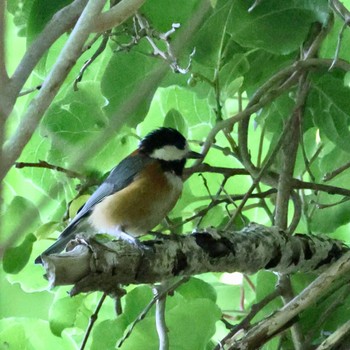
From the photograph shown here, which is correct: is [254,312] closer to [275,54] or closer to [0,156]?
[275,54]

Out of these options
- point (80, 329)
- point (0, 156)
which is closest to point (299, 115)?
point (80, 329)

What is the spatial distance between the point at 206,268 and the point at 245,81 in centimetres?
39

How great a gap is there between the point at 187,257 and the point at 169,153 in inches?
16.5

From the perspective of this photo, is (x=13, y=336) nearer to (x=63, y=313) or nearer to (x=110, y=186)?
(x=63, y=313)

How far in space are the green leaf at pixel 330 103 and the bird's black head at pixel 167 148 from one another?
0.65ft

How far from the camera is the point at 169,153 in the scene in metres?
1.20

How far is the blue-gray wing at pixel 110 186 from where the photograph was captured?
1.05 meters

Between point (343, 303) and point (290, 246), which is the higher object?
point (290, 246)

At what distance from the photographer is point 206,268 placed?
0.83 meters

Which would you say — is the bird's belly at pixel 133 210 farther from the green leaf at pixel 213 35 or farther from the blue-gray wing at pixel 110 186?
the green leaf at pixel 213 35

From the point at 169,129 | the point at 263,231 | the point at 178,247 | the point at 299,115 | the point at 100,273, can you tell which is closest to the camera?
the point at 100,273

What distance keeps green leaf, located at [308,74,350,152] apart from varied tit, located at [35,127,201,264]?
192 millimetres

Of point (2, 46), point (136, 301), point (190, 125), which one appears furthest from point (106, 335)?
point (2, 46)

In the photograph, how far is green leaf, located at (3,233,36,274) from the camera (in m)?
1.01
